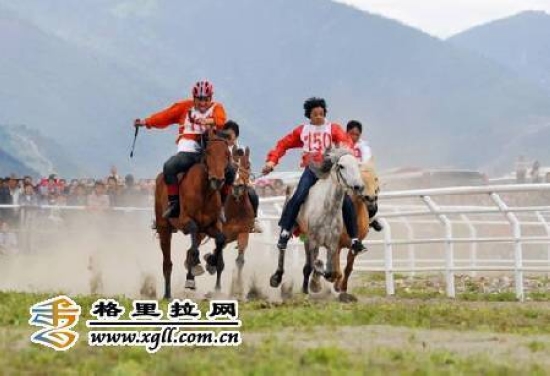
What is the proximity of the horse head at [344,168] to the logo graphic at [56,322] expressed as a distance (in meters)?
4.35

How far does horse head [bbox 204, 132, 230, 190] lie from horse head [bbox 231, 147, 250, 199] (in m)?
1.89

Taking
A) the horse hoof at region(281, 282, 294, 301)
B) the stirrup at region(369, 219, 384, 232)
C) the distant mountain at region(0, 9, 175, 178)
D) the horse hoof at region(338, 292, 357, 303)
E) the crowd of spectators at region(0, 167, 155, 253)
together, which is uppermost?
the distant mountain at region(0, 9, 175, 178)

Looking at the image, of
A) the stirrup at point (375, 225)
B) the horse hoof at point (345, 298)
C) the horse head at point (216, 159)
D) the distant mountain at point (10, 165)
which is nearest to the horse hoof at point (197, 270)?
the horse head at point (216, 159)

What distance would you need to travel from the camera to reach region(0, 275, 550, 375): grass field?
449 inches

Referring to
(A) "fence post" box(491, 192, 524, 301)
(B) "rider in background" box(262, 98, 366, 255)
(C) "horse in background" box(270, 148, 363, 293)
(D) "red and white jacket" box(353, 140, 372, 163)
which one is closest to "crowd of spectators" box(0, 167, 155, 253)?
(D) "red and white jacket" box(353, 140, 372, 163)

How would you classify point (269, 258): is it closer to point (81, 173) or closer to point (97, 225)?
point (97, 225)

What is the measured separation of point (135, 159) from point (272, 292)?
427 ft

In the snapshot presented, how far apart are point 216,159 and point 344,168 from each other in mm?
1581

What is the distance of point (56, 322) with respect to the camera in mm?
13695

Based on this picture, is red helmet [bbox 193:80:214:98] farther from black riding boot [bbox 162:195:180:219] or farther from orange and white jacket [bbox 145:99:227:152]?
black riding boot [bbox 162:195:180:219]

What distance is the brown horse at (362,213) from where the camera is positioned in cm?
1959

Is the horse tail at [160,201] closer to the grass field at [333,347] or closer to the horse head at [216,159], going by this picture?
the horse head at [216,159]

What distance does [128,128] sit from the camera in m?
158

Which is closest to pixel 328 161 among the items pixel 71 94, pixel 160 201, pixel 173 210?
pixel 173 210
